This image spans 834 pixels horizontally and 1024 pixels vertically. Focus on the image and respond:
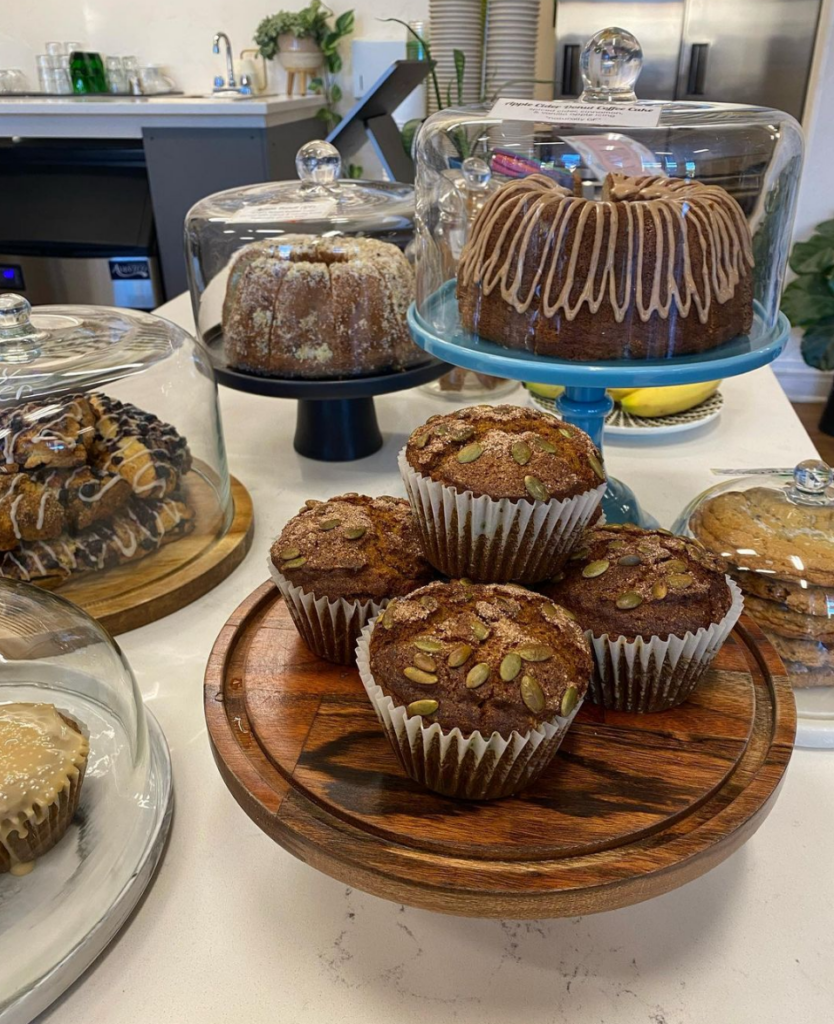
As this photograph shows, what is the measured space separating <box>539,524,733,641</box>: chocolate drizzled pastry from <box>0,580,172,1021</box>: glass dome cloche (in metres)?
0.43

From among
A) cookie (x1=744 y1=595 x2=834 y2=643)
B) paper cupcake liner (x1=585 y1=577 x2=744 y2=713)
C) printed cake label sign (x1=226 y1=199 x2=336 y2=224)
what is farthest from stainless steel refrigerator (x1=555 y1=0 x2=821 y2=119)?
paper cupcake liner (x1=585 y1=577 x2=744 y2=713)

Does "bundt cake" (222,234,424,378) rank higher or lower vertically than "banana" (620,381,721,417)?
higher

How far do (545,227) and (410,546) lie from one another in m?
0.39

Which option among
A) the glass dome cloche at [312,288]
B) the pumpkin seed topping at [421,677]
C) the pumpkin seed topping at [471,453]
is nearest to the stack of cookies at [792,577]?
the pumpkin seed topping at [471,453]

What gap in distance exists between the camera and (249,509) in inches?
49.8

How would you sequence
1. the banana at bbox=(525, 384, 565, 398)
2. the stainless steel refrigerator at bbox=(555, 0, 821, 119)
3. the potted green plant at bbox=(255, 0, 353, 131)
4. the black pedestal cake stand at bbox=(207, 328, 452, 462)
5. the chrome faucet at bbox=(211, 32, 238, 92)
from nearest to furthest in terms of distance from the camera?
the black pedestal cake stand at bbox=(207, 328, 452, 462)
the banana at bbox=(525, 384, 565, 398)
the stainless steel refrigerator at bbox=(555, 0, 821, 119)
the potted green plant at bbox=(255, 0, 353, 131)
the chrome faucet at bbox=(211, 32, 238, 92)

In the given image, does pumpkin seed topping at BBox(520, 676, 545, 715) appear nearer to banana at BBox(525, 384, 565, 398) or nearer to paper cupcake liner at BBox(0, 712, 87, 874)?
paper cupcake liner at BBox(0, 712, 87, 874)

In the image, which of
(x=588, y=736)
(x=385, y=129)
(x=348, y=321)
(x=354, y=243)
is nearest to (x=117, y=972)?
(x=588, y=736)

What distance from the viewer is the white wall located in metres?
4.04

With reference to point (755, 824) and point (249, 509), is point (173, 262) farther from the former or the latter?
point (755, 824)

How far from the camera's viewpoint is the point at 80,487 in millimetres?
1045

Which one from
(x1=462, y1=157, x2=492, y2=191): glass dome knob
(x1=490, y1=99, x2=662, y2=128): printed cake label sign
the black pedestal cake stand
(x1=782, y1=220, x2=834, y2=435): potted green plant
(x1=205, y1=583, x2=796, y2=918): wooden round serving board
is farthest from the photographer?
(x1=782, y1=220, x2=834, y2=435): potted green plant

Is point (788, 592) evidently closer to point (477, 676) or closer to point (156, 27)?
point (477, 676)

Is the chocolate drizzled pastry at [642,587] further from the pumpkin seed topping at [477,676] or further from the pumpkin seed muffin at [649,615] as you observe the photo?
the pumpkin seed topping at [477,676]
